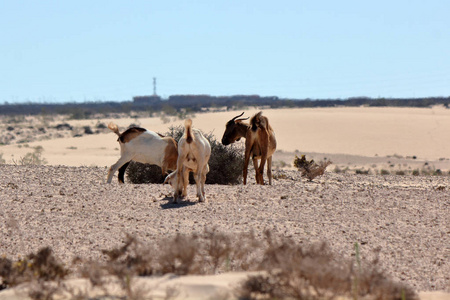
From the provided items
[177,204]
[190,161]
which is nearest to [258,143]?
[190,161]

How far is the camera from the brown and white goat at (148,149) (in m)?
15.6

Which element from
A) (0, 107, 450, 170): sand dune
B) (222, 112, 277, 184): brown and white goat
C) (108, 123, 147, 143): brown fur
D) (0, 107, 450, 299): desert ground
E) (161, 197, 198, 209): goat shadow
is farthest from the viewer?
(0, 107, 450, 170): sand dune

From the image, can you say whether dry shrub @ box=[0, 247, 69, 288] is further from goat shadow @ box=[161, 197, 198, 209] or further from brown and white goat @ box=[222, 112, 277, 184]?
brown and white goat @ box=[222, 112, 277, 184]

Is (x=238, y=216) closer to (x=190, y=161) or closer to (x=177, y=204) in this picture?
(x=177, y=204)

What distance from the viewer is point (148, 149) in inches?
620

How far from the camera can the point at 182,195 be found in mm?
13117

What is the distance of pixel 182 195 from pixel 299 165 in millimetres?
8192

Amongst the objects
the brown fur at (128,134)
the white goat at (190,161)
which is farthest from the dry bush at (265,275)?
the brown fur at (128,134)

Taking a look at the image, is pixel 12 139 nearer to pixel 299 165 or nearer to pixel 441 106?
pixel 299 165

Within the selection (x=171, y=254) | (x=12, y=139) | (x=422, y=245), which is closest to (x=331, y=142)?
(x=12, y=139)

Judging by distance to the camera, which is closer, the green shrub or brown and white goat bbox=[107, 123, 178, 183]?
brown and white goat bbox=[107, 123, 178, 183]

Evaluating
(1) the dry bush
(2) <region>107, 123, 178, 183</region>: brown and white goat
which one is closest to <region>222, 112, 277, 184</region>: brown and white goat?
(2) <region>107, 123, 178, 183</region>: brown and white goat

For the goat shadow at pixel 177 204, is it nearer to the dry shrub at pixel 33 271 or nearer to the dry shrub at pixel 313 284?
the dry shrub at pixel 33 271

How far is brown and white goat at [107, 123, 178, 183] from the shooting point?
1562 cm
